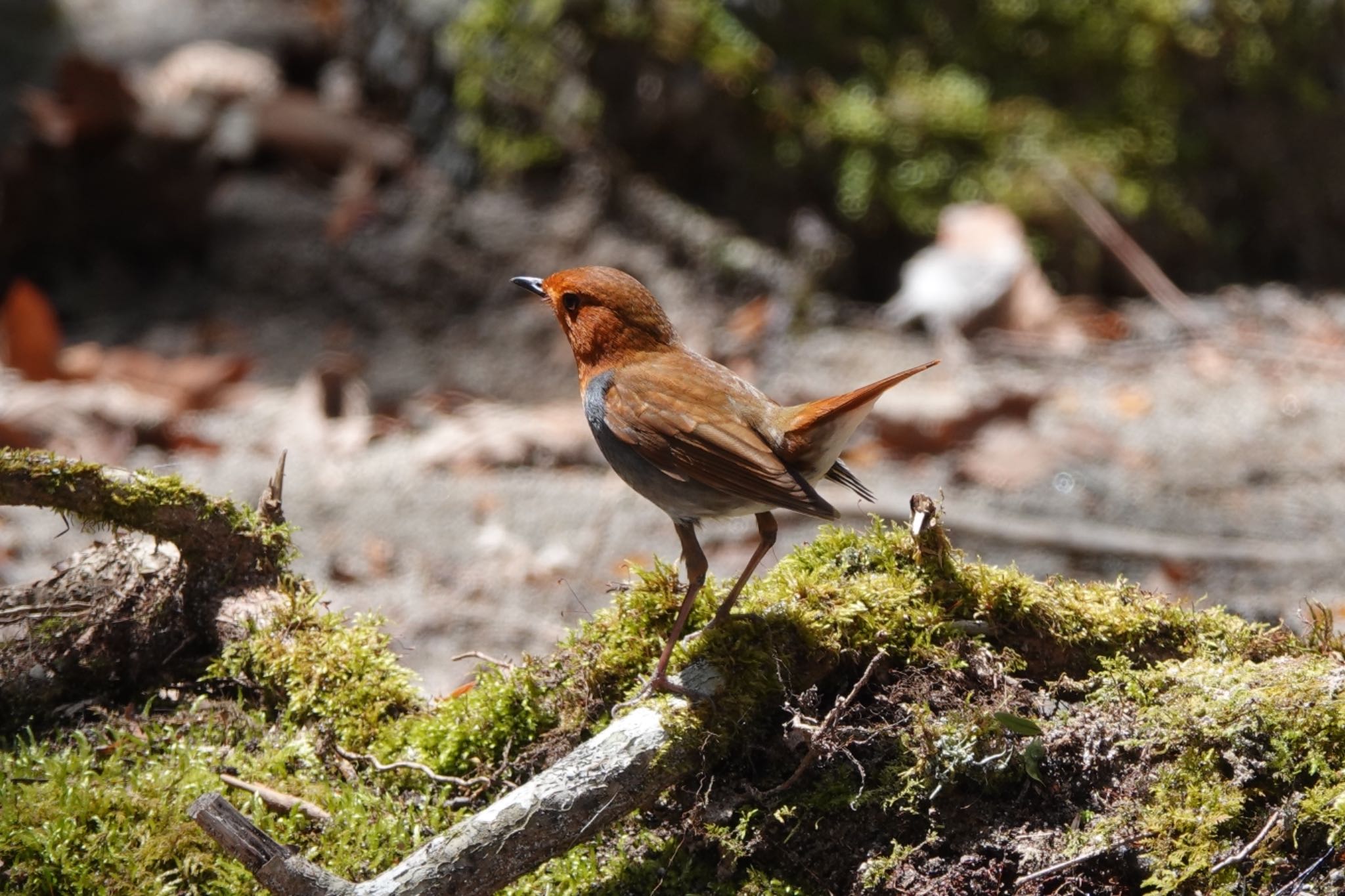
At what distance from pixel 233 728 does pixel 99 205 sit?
568 cm

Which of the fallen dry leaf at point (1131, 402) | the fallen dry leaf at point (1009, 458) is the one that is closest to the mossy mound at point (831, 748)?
the fallen dry leaf at point (1009, 458)

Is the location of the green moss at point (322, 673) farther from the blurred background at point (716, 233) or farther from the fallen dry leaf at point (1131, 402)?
the fallen dry leaf at point (1131, 402)

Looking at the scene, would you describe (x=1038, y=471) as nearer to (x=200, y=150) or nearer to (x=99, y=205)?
(x=200, y=150)

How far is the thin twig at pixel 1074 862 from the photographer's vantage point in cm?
241

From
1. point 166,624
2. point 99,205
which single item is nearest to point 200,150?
point 99,205

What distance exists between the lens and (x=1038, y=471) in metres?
5.68

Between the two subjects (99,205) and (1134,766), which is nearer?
(1134,766)

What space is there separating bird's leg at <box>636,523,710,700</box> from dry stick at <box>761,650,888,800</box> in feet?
0.90

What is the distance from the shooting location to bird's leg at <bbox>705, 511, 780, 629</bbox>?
2.78 meters

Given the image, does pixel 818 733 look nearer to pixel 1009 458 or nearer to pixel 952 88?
Answer: pixel 1009 458

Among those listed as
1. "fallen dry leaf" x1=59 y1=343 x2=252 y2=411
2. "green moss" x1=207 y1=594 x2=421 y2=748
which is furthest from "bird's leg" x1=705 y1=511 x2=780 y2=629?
"fallen dry leaf" x1=59 y1=343 x2=252 y2=411

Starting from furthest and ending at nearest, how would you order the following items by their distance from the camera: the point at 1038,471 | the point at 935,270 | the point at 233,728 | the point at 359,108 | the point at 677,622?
the point at 359,108 < the point at 935,270 < the point at 1038,471 < the point at 233,728 < the point at 677,622

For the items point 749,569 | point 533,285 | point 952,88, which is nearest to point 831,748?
point 749,569

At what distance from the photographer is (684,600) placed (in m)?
2.83
